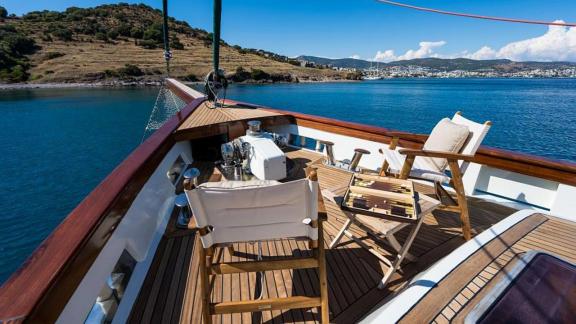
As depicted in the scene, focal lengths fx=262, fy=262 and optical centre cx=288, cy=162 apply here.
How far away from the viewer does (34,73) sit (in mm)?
35781

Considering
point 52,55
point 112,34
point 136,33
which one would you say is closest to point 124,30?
point 136,33

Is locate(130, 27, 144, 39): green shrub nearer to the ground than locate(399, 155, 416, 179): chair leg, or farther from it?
farther from it

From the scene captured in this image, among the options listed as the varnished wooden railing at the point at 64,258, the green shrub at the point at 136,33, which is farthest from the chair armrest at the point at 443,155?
the green shrub at the point at 136,33

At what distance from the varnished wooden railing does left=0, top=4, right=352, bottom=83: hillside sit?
43.5 meters

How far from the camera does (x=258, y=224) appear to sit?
131 centimetres

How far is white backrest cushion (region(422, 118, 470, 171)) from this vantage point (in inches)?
89.5

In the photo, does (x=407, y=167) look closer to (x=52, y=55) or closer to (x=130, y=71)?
(x=130, y=71)

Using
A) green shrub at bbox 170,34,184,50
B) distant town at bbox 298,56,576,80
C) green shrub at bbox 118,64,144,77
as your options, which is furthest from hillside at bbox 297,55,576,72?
green shrub at bbox 118,64,144,77

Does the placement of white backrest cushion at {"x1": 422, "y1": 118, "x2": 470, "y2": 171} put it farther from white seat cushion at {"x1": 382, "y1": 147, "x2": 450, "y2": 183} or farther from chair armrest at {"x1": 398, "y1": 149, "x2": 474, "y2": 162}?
chair armrest at {"x1": 398, "y1": 149, "x2": 474, "y2": 162}

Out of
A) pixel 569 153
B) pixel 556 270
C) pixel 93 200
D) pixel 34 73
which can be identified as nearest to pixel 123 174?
pixel 93 200

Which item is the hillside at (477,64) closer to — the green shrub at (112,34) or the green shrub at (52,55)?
the green shrub at (112,34)

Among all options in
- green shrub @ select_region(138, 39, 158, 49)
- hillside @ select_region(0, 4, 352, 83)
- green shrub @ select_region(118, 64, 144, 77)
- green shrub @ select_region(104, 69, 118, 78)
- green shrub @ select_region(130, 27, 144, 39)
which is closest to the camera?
hillside @ select_region(0, 4, 352, 83)

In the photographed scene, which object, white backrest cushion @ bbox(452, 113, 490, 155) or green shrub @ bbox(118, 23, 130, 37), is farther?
green shrub @ bbox(118, 23, 130, 37)

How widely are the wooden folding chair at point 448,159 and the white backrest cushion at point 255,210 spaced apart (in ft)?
3.84
